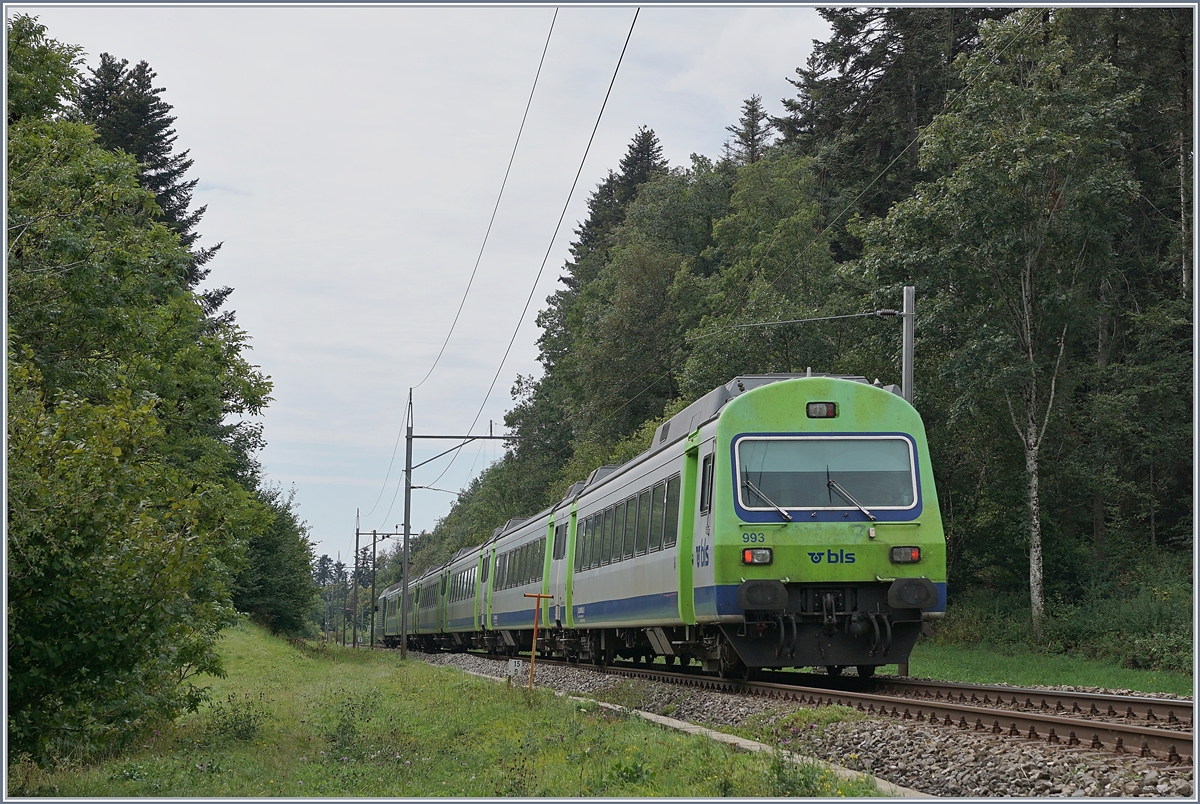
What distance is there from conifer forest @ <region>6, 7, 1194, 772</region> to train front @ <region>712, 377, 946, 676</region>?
547 cm

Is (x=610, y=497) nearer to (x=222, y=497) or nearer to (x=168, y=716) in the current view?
(x=222, y=497)

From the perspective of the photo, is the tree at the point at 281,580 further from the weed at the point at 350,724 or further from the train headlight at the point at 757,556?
the train headlight at the point at 757,556

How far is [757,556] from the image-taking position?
1260 centimetres

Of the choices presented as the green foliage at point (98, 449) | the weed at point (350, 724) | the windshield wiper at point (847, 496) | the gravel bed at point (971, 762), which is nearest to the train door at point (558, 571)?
the weed at point (350, 724)

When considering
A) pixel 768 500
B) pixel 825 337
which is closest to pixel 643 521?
pixel 768 500

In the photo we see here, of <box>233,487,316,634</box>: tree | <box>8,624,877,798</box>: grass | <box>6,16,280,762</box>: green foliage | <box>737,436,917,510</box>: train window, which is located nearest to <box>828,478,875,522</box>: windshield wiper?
<box>737,436,917,510</box>: train window

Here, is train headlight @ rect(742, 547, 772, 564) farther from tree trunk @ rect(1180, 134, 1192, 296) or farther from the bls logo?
tree trunk @ rect(1180, 134, 1192, 296)

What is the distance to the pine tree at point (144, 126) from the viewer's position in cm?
4031

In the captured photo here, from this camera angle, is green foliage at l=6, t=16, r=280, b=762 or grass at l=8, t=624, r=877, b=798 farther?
green foliage at l=6, t=16, r=280, b=762

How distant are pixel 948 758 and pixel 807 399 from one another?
19.0 ft

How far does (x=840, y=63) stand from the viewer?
5016 centimetres

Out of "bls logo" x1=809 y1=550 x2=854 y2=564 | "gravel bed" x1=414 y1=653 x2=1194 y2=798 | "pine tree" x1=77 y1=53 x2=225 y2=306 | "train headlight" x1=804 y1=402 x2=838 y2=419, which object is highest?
"pine tree" x1=77 y1=53 x2=225 y2=306

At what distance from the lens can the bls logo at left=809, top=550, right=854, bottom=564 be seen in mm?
12586

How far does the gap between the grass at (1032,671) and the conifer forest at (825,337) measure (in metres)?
0.87
